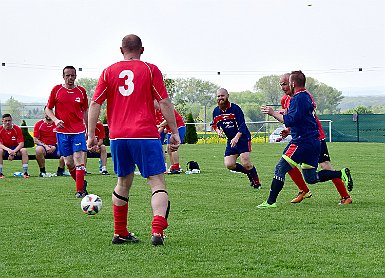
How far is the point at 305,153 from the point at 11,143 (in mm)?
10698

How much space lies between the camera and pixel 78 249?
25.1ft

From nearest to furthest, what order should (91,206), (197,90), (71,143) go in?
(91,206), (71,143), (197,90)

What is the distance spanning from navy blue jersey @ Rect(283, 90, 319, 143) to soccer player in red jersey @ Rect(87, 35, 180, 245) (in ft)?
9.97

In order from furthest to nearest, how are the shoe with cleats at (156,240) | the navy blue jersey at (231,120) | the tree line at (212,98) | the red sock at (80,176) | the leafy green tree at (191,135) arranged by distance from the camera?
the tree line at (212,98)
the leafy green tree at (191,135)
the navy blue jersey at (231,120)
the red sock at (80,176)
the shoe with cleats at (156,240)

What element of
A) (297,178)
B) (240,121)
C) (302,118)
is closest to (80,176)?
(240,121)

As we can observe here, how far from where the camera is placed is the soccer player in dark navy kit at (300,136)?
34.6 ft

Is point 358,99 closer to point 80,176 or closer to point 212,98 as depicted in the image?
point 212,98

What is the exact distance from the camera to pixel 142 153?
7785 millimetres

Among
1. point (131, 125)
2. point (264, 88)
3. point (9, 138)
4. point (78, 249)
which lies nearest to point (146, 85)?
point (131, 125)

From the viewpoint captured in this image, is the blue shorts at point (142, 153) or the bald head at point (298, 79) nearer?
the blue shorts at point (142, 153)

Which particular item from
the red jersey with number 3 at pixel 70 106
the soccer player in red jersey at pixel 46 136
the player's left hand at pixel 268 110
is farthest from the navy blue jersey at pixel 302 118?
the soccer player in red jersey at pixel 46 136

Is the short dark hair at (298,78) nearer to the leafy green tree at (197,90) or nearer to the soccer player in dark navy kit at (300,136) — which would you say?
the soccer player in dark navy kit at (300,136)

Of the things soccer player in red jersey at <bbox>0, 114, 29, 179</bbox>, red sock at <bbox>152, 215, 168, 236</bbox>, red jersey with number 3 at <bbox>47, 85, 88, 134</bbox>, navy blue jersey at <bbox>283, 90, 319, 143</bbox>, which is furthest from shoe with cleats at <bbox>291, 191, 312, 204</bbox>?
soccer player in red jersey at <bbox>0, 114, 29, 179</bbox>

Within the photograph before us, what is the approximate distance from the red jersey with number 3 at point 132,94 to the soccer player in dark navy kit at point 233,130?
636 centimetres
